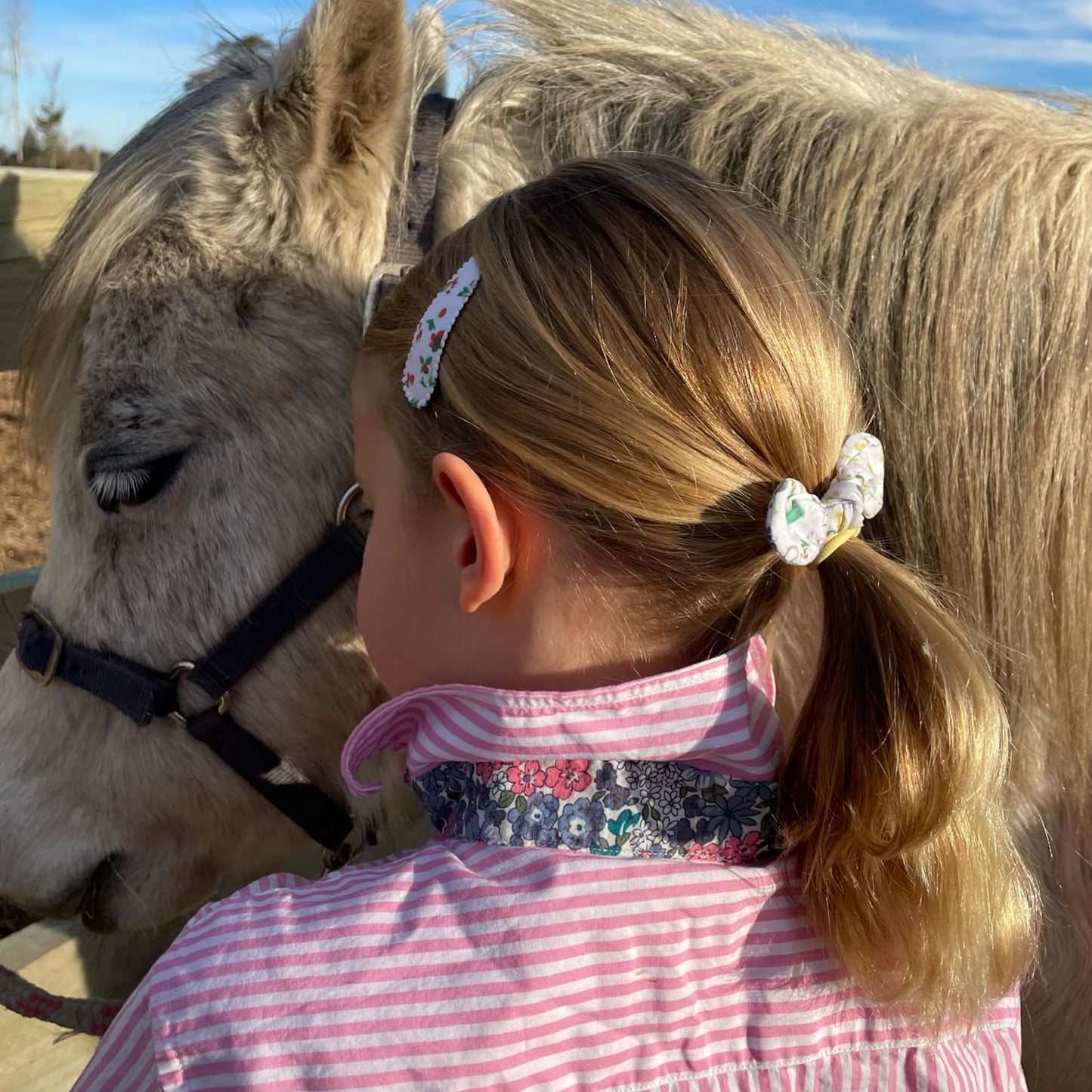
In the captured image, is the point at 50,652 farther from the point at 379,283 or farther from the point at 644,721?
the point at 644,721

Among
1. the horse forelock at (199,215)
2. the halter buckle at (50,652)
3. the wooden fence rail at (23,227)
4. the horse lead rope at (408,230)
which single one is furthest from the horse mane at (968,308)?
the wooden fence rail at (23,227)

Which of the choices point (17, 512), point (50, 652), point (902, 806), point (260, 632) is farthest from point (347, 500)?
point (17, 512)

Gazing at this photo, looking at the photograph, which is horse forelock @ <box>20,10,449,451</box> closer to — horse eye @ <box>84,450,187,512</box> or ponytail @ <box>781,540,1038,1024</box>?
horse eye @ <box>84,450,187,512</box>

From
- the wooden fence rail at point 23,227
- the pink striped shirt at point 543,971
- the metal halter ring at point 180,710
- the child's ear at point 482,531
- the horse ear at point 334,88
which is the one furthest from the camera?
the wooden fence rail at point 23,227

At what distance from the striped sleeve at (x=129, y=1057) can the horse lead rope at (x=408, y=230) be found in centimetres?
58

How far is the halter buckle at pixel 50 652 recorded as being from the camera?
134cm

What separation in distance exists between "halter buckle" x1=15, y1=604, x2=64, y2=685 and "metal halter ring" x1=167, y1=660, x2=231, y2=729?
0.57ft

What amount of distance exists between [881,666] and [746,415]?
24 centimetres

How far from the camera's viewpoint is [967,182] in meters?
1.11

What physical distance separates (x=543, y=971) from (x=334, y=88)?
109 centimetres

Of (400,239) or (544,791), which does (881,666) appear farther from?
(400,239)

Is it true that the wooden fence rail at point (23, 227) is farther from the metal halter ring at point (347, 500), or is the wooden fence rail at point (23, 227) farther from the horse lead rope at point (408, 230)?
the metal halter ring at point (347, 500)

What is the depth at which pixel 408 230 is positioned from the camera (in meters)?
1.30

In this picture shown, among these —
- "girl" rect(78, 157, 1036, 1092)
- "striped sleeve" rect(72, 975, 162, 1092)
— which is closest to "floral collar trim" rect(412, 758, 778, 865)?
"girl" rect(78, 157, 1036, 1092)
